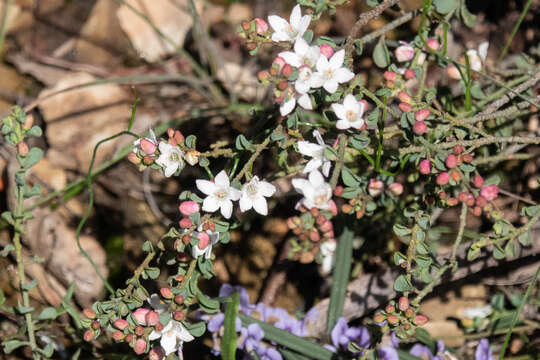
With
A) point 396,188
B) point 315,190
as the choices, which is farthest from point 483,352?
point 315,190

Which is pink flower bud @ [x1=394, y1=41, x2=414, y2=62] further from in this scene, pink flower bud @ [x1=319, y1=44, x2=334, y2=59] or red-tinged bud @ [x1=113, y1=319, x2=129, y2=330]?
red-tinged bud @ [x1=113, y1=319, x2=129, y2=330]

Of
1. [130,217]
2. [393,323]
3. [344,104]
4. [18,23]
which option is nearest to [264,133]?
[344,104]

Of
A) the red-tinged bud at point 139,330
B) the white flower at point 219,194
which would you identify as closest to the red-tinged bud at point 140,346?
the red-tinged bud at point 139,330

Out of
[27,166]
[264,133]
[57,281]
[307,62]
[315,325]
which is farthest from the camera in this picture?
[57,281]

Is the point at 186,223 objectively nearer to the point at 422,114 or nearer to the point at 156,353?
the point at 156,353

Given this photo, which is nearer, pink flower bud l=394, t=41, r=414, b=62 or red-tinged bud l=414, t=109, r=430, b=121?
red-tinged bud l=414, t=109, r=430, b=121

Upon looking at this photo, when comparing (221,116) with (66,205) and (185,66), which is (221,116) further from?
(66,205)

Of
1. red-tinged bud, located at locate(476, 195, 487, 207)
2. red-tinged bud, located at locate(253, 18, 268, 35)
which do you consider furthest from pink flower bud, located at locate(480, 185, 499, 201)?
red-tinged bud, located at locate(253, 18, 268, 35)
